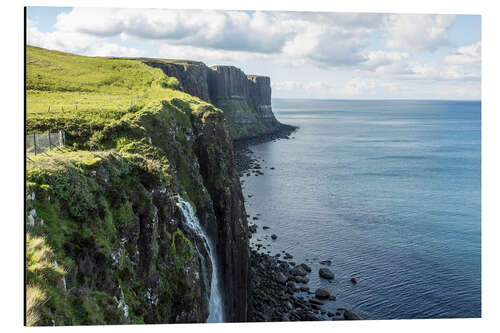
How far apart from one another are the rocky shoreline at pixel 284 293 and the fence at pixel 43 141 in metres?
16.8

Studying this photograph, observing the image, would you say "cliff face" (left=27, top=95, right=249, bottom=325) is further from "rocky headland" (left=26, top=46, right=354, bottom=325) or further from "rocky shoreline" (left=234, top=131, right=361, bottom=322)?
"rocky shoreline" (left=234, top=131, right=361, bottom=322)

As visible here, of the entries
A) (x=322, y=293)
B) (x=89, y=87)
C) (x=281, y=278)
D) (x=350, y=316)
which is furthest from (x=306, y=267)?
(x=89, y=87)

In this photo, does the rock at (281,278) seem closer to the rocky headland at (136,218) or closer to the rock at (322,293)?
the rocky headland at (136,218)

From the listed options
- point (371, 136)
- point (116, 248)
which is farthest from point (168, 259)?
point (371, 136)

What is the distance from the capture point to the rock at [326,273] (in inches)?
1347

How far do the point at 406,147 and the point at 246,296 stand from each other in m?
77.9

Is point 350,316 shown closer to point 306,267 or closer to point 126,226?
point 306,267

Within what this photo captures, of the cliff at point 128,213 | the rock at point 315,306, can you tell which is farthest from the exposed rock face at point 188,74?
the rock at point 315,306

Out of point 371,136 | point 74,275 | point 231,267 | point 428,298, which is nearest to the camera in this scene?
point 74,275

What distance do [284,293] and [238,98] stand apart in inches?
3969

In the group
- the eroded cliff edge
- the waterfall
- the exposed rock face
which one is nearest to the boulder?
the waterfall

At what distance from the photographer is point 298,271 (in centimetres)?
3506

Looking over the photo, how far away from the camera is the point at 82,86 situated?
106 ft

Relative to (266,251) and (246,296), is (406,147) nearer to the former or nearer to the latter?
(266,251)
